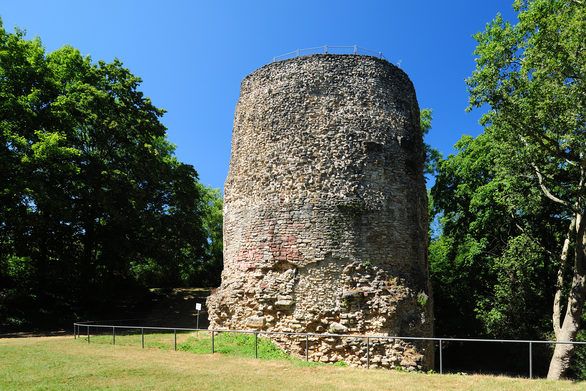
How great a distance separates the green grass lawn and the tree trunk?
185 inches

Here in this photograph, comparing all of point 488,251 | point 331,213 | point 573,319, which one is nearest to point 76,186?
point 331,213

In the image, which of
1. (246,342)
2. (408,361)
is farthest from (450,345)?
(246,342)

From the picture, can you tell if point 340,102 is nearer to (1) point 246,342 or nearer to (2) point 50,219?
(1) point 246,342

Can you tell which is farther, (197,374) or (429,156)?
(429,156)

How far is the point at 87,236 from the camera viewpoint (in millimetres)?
21750

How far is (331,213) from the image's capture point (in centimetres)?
1230

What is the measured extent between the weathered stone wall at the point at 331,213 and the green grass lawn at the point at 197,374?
1596 millimetres

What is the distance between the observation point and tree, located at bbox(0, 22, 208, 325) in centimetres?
1809

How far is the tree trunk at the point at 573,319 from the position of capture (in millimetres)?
12336

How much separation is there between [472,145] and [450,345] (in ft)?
34.6

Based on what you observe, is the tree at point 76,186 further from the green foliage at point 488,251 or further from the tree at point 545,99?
the tree at point 545,99

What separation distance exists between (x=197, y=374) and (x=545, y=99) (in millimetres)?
12065

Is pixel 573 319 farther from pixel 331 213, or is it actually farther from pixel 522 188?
pixel 331 213

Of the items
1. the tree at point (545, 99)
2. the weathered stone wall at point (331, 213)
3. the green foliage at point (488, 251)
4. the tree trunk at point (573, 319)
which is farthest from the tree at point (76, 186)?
the tree trunk at point (573, 319)
